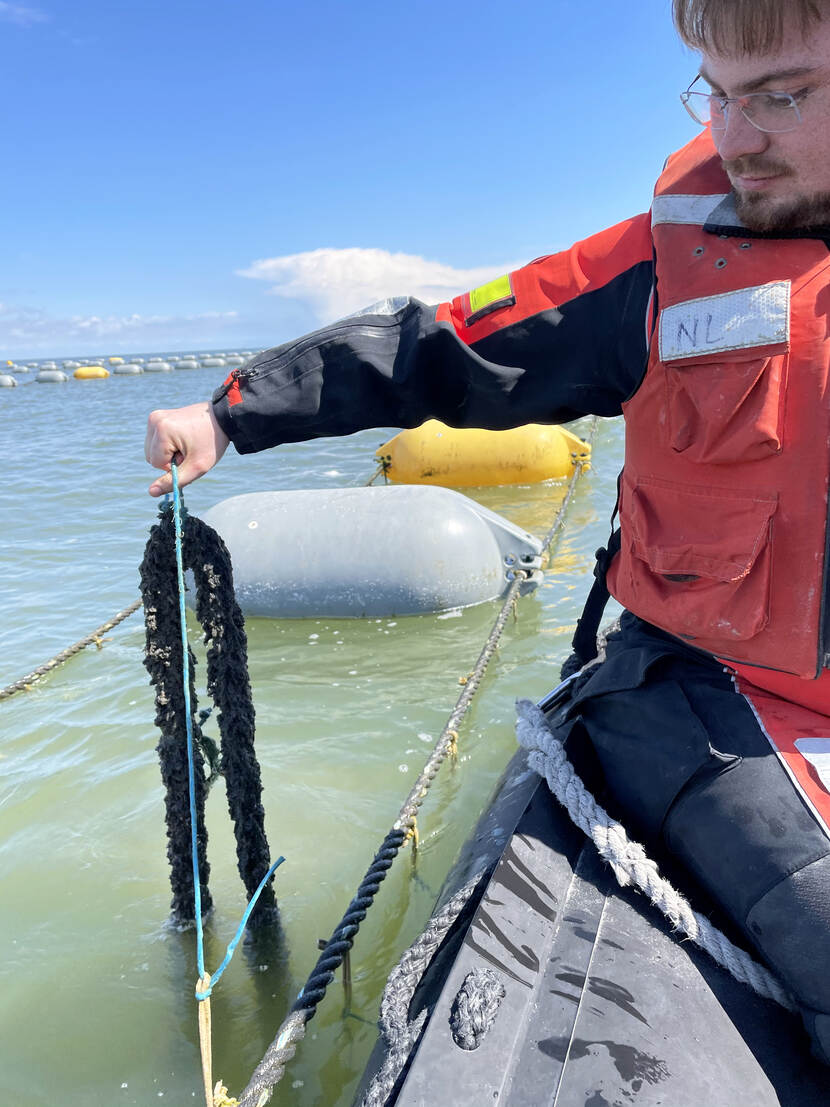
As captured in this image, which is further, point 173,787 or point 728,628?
point 173,787

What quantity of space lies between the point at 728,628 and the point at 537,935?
59 centimetres

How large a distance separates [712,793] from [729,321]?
0.77 m

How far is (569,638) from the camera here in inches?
181

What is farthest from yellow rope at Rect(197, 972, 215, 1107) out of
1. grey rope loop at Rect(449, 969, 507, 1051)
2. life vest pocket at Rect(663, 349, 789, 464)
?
life vest pocket at Rect(663, 349, 789, 464)

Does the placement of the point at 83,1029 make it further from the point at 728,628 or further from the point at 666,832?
the point at 728,628

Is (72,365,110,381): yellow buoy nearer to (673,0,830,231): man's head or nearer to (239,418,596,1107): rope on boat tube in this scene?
(239,418,596,1107): rope on boat tube

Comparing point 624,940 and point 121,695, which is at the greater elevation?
point 624,940

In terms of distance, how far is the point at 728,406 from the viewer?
1326 millimetres

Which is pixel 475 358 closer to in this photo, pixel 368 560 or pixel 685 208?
pixel 685 208

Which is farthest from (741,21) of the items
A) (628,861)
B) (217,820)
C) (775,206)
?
(217,820)

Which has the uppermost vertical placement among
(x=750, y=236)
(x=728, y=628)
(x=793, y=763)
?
(x=750, y=236)

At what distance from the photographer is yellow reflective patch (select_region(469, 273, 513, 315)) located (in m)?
1.60

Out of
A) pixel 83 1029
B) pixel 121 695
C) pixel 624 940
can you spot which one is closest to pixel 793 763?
pixel 624 940

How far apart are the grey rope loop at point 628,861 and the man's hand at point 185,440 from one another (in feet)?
2.80
